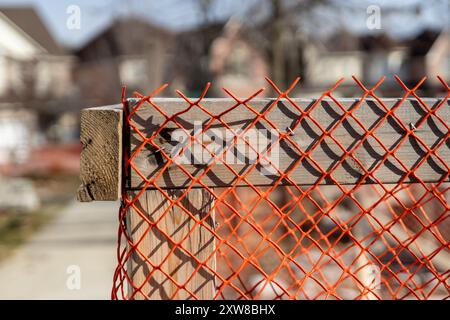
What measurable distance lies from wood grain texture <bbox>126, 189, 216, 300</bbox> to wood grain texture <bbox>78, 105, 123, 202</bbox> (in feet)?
0.34

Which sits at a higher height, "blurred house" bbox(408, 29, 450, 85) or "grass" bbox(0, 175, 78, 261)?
"blurred house" bbox(408, 29, 450, 85)

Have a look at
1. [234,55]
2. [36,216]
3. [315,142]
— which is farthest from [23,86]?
[315,142]

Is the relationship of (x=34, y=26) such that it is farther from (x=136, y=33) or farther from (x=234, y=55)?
(x=136, y=33)

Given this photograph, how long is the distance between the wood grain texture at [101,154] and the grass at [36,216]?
328 inches

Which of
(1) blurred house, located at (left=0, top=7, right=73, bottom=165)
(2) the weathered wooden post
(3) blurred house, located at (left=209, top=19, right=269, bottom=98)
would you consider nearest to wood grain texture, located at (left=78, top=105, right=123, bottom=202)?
(2) the weathered wooden post

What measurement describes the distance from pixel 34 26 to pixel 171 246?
34.5 meters

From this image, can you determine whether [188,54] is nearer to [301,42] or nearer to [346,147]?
[301,42]

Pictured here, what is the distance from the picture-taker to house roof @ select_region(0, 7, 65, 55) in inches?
1225

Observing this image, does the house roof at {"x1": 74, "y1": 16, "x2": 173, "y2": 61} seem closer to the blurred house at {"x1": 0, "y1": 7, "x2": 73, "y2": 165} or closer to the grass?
the grass

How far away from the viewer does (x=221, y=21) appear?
1440 centimetres

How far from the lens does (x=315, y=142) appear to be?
1878mm

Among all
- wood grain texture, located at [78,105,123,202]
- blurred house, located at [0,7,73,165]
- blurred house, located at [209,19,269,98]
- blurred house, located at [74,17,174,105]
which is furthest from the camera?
blurred house, located at [0,7,73,165]

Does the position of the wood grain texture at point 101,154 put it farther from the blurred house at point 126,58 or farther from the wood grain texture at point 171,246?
the blurred house at point 126,58
